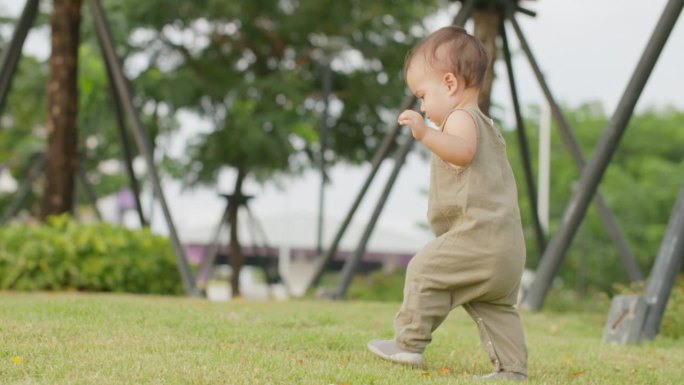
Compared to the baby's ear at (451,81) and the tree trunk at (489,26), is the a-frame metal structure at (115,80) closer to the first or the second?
the tree trunk at (489,26)

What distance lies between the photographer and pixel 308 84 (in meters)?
17.2

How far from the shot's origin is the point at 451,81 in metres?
4.31

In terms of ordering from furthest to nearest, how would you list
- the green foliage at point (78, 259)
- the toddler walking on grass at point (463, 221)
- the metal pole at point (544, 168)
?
1. the metal pole at point (544, 168)
2. the green foliage at point (78, 259)
3. the toddler walking on grass at point (463, 221)

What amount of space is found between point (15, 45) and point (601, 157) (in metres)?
5.98

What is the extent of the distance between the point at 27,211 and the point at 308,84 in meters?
13.0

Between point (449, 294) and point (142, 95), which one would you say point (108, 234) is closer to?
point (142, 95)

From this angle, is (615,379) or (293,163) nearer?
(615,379)

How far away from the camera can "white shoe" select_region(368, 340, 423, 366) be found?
4395 mm

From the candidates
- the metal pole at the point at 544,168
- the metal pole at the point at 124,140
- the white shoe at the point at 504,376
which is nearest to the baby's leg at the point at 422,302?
the white shoe at the point at 504,376

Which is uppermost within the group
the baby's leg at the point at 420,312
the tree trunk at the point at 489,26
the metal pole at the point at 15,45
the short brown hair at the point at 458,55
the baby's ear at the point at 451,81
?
the tree trunk at the point at 489,26

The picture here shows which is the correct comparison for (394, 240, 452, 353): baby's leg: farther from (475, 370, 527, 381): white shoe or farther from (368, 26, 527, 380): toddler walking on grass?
(475, 370, 527, 381): white shoe

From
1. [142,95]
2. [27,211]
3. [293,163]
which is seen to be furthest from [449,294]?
[27,211]

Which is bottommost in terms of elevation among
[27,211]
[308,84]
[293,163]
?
[27,211]

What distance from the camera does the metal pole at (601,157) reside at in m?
7.56
